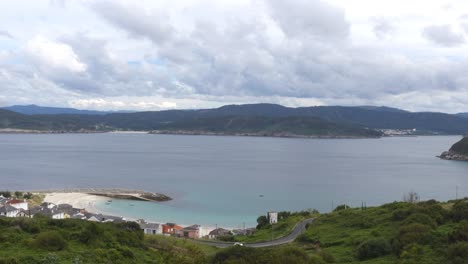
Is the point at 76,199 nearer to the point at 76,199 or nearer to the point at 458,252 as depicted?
the point at 76,199

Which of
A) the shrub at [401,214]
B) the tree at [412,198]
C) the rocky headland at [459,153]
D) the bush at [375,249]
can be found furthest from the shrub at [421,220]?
the rocky headland at [459,153]

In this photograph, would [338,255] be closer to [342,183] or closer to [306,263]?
[306,263]

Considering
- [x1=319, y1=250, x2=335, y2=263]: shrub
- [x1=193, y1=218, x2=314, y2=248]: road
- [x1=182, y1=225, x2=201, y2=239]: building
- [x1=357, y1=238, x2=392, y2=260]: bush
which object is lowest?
[x1=182, y1=225, x2=201, y2=239]: building

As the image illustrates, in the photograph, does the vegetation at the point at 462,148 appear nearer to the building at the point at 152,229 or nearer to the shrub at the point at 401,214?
the building at the point at 152,229

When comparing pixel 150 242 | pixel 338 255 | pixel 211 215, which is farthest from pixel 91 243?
pixel 211 215

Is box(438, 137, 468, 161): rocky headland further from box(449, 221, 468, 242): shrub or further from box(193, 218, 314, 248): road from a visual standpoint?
box(449, 221, 468, 242): shrub

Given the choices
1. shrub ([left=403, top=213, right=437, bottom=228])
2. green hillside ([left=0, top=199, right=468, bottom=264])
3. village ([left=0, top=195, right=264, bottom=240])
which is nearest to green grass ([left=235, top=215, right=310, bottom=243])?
village ([left=0, top=195, right=264, bottom=240])

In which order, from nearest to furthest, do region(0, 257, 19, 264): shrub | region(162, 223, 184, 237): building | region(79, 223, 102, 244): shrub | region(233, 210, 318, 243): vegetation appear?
region(0, 257, 19, 264): shrub < region(79, 223, 102, 244): shrub < region(233, 210, 318, 243): vegetation < region(162, 223, 184, 237): building
